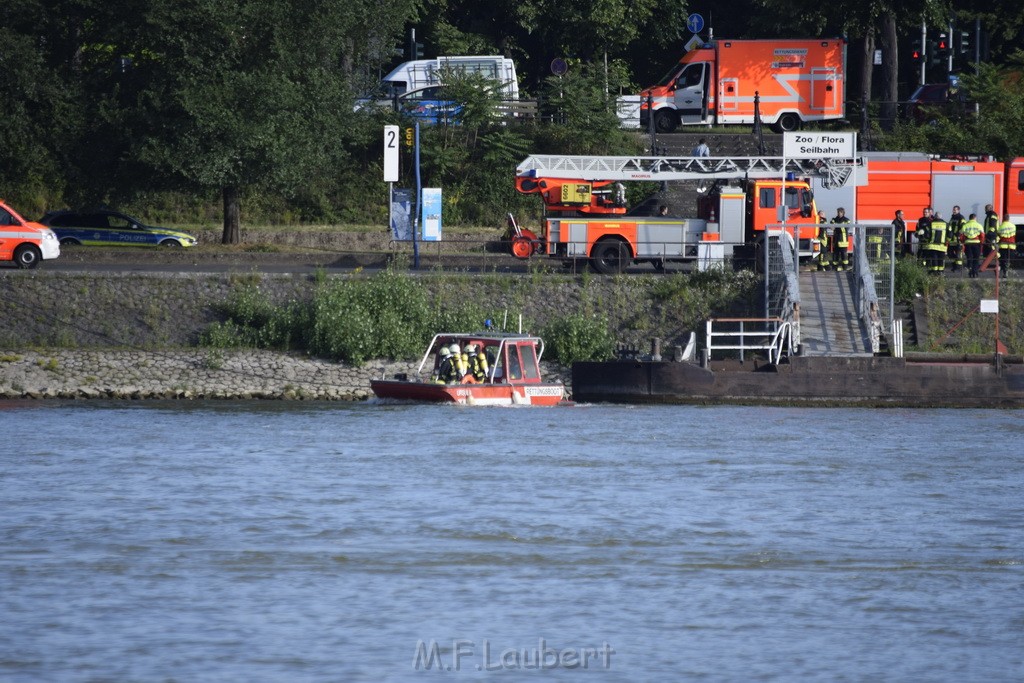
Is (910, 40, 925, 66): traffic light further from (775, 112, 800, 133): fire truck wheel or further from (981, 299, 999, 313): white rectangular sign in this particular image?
(981, 299, 999, 313): white rectangular sign

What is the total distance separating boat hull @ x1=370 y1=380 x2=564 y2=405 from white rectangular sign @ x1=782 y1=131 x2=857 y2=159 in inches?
427

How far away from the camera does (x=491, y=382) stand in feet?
105

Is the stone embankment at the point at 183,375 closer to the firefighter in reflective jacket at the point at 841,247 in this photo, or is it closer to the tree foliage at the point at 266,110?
the firefighter in reflective jacket at the point at 841,247

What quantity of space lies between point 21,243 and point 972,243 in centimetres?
2221

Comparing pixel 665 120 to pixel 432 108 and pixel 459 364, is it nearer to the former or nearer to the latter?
pixel 432 108

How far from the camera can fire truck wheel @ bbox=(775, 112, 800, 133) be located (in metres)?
54.6

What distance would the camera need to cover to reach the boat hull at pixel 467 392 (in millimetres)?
31047

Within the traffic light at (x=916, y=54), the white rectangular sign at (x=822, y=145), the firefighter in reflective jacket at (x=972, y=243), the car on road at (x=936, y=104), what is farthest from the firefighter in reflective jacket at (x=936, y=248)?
the traffic light at (x=916, y=54)

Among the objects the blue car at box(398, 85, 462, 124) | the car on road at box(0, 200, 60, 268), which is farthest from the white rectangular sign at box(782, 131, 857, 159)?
the car on road at box(0, 200, 60, 268)

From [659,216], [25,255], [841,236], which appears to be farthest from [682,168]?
[25,255]

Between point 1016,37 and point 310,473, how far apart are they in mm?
42564

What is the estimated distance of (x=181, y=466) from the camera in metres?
24.9

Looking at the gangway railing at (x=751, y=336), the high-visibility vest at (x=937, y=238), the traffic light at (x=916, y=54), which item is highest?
the traffic light at (x=916, y=54)

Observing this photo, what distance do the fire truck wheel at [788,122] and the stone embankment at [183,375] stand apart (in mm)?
21917
